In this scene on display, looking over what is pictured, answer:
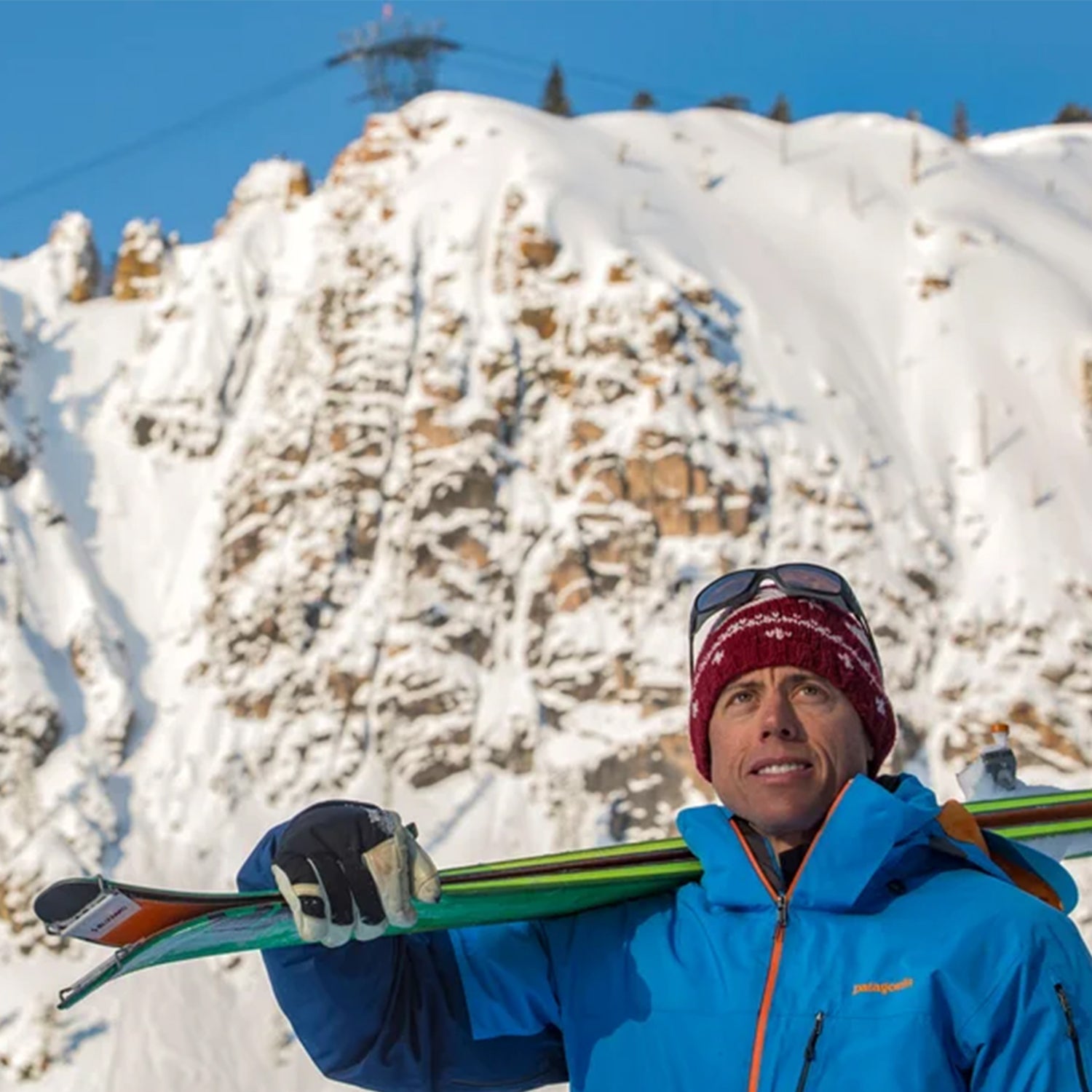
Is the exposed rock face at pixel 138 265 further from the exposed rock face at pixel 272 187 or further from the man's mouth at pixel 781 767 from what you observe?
the man's mouth at pixel 781 767

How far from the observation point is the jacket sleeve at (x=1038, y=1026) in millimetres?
2021

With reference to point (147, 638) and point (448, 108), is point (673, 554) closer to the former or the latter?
point (147, 638)

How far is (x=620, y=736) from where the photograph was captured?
1246 inches

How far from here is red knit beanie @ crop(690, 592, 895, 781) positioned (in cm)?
257

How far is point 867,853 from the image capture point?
2.21m

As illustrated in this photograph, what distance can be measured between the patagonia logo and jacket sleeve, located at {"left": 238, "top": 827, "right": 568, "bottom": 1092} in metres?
0.69

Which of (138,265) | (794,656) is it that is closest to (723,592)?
(794,656)

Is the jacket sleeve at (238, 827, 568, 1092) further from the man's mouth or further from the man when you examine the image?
the man's mouth

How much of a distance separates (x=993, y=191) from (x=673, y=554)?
20.9 m

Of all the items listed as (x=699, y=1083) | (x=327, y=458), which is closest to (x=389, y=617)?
(x=327, y=458)

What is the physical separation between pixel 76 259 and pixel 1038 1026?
177ft

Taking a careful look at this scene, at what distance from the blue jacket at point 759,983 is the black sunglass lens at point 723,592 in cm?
50

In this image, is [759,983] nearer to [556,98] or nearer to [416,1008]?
[416,1008]

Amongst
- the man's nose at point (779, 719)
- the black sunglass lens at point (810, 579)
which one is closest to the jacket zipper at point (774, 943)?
the man's nose at point (779, 719)
